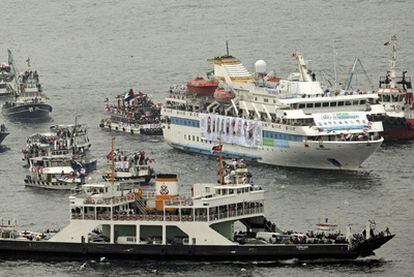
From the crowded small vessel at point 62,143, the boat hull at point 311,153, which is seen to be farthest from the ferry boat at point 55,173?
the boat hull at point 311,153

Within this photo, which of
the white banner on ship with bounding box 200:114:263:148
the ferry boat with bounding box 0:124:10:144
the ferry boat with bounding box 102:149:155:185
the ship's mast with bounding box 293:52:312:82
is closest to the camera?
the ferry boat with bounding box 102:149:155:185

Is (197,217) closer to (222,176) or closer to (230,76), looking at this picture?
(222,176)

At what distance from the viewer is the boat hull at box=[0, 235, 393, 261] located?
131750mm

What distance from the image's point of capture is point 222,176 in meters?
134

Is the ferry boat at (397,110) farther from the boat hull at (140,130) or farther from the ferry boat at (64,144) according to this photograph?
the ferry boat at (64,144)

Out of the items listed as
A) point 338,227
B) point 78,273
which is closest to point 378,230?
point 338,227

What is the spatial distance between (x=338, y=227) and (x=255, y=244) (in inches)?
473

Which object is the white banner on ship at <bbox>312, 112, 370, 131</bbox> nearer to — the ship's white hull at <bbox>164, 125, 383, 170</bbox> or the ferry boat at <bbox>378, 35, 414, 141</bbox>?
the ship's white hull at <bbox>164, 125, 383, 170</bbox>

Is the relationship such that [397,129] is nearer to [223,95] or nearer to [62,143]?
[223,95]

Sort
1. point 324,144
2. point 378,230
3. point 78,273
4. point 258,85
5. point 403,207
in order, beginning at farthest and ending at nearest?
point 258,85 → point 324,144 → point 403,207 → point 378,230 → point 78,273

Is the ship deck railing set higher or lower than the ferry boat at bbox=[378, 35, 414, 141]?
lower

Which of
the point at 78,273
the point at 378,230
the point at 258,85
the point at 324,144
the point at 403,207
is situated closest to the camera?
the point at 78,273

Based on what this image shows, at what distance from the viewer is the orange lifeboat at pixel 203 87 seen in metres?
193

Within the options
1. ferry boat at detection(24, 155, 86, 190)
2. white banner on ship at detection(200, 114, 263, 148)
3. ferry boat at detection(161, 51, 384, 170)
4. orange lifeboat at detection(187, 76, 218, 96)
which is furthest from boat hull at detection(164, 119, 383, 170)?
ferry boat at detection(24, 155, 86, 190)
